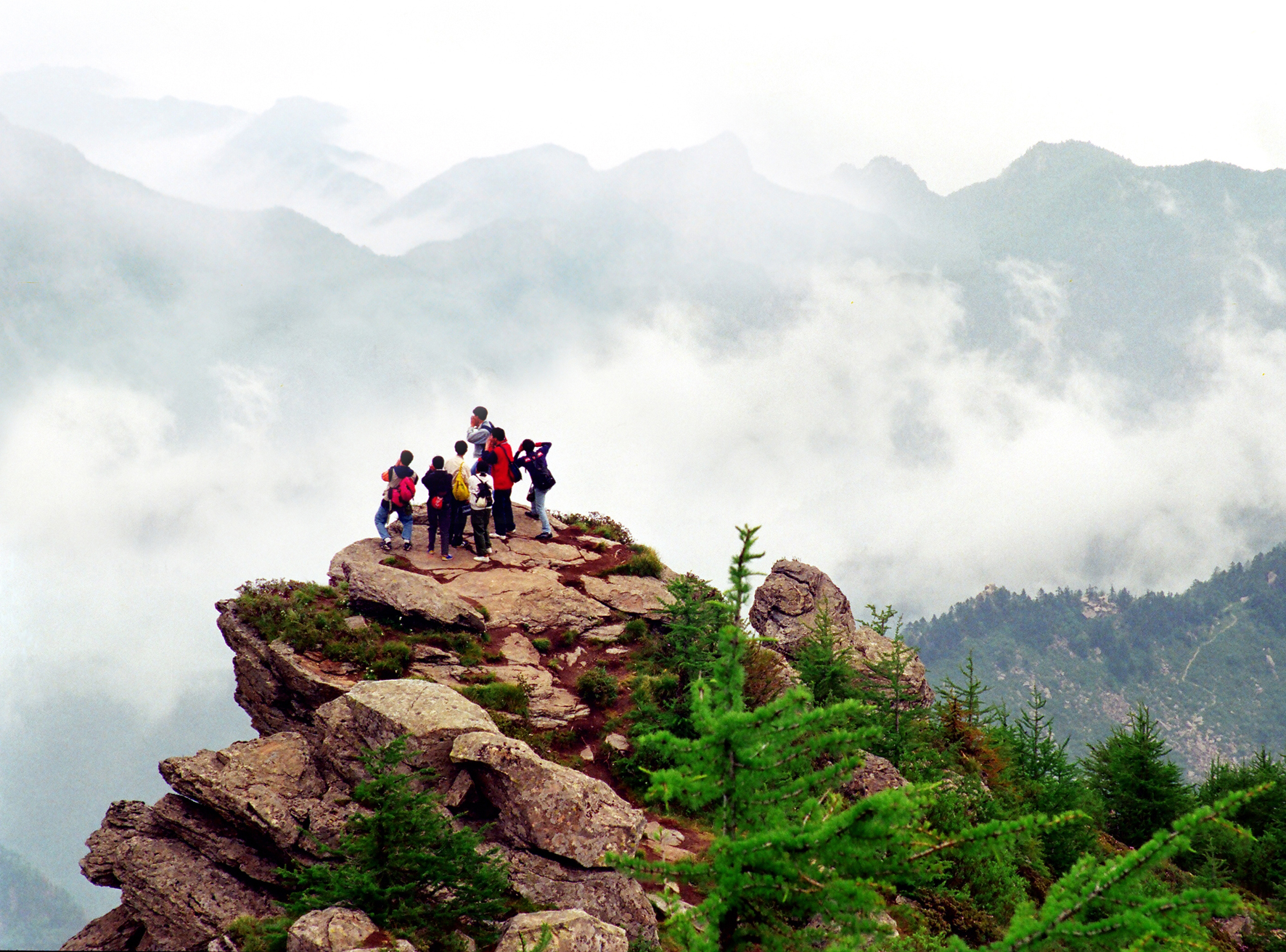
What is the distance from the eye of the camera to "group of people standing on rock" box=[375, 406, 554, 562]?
24812mm

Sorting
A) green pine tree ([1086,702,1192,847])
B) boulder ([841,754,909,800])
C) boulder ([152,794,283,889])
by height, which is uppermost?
boulder ([152,794,283,889])

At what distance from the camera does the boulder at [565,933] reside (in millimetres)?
10320

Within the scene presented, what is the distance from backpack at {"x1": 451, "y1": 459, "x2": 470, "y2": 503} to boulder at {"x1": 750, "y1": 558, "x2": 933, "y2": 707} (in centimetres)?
1164

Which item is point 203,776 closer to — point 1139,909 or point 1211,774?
point 1139,909

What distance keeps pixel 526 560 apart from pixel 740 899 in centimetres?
2017

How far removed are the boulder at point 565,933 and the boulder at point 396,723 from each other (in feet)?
12.4

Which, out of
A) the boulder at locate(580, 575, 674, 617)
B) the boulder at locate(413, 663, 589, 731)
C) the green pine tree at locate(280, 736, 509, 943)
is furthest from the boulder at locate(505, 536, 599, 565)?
the green pine tree at locate(280, 736, 509, 943)

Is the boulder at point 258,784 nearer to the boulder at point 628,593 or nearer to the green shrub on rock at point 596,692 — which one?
the green shrub on rock at point 596,692

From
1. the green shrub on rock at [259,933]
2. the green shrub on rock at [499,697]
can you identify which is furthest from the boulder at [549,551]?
the green shrub on rock at [259,933]

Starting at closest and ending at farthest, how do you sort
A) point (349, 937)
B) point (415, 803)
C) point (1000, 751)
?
point (349, 937)
point (415, 803)
point (1000, 751)

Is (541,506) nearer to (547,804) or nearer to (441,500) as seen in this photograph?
(441,500)

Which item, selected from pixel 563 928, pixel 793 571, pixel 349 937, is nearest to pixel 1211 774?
pixel 793 571

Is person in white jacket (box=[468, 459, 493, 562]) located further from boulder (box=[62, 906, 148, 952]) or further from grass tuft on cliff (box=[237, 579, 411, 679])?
boulder (box=[62, 906, 148, 952])

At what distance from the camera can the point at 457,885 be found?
458 inches
